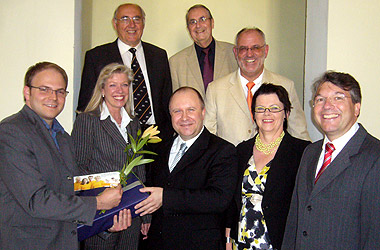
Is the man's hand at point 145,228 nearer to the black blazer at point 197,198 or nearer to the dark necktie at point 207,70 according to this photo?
the black blazer at point 197,198

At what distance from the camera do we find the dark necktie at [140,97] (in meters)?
3.91

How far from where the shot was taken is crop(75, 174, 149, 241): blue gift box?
8.30 ft

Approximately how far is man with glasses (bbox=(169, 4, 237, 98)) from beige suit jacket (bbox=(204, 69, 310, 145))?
1.42 feet

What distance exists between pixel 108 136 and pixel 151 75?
118 centimetres

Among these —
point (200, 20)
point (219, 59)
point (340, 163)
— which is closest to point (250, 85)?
point (219, 59)

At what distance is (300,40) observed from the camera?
5.79m

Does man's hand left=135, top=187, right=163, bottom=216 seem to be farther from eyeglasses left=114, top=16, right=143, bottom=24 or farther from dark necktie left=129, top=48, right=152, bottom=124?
eyeglasses left=114, top=16, right=143, bottom=24

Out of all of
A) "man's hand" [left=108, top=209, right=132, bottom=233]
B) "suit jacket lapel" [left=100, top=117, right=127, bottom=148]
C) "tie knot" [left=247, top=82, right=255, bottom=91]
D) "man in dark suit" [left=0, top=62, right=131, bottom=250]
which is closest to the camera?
"man in dark suit" [left=0, top=62, right=131, bottom=250]

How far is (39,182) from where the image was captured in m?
2.27

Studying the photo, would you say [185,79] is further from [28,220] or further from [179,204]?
[28,220]

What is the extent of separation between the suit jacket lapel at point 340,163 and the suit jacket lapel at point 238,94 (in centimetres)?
147

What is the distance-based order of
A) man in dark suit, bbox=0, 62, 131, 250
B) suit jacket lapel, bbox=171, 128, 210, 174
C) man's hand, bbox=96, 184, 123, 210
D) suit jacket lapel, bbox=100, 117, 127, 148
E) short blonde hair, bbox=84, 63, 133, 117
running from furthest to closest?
1. short blonde hair, bbox=84, 63, 133, 117
2. suit jacket lapel, bbox=100, 117, 127, 148
3. suit jacket lapel, bbox=171, 128, 210, 174
4. man's hand, bbox=96, 184, 123, 210
5. man in dark suit, bbox=0, 62, 131, 250

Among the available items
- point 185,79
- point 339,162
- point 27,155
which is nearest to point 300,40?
point 185,79

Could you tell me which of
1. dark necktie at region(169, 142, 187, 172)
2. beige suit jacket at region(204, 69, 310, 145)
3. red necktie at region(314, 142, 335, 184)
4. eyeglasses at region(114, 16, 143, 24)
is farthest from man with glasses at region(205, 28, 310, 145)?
red necktie at region(314, 142, 335, 184)
